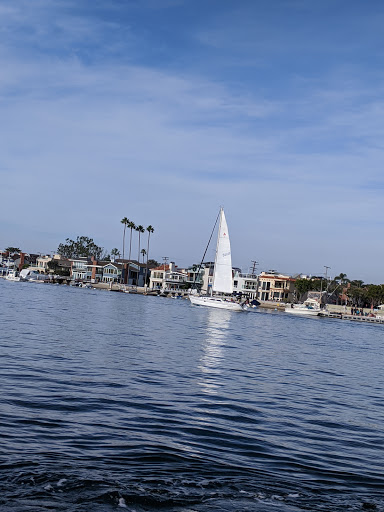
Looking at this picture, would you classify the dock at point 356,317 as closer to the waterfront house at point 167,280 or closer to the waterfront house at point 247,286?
the waterfront house at point 247,286

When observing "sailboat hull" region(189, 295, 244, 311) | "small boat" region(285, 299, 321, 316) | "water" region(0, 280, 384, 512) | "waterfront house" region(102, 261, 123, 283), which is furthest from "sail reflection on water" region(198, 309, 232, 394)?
"waterfront house" region(102, 261, 123, 283)

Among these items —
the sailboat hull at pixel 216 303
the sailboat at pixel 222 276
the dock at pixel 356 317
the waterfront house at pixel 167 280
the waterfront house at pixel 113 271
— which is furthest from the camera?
the waterfront house at pixel 113 271

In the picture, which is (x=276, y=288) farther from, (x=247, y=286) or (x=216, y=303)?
(x=216, y=303)

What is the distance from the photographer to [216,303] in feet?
296

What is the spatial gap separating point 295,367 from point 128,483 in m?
18.6

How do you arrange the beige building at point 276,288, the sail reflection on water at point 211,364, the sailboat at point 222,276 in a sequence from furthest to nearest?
the beige building at point 276,288 → the sailboat at point 222,276 → the sail reflection on water at point 211,364

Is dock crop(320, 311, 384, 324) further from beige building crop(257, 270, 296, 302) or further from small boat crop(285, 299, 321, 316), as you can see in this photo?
beige building crop(257, 270, 296, 302)

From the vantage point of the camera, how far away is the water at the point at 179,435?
8086 millimetres

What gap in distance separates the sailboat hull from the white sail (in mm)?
1746

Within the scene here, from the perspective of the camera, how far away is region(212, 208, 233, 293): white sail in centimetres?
8569

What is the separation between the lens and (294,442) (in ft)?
39.7

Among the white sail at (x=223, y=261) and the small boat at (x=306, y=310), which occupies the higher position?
the white sail at (x=223, y=261)

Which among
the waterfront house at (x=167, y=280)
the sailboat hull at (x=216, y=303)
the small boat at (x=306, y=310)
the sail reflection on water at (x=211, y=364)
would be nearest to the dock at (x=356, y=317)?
the small boat at (x=306, y=310)

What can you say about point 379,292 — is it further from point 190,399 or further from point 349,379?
point 190,399
